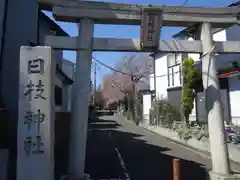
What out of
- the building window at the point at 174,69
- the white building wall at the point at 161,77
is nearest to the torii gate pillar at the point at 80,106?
the building window at the point at 174,69

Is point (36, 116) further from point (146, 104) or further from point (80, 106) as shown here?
point (146, 104)

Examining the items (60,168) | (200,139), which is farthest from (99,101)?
(60,168)

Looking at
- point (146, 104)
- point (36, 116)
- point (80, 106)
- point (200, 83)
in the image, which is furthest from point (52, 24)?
point (146, 104)

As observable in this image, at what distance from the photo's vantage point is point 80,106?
7.66 meters

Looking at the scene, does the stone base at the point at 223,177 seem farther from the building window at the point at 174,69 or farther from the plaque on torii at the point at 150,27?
the building window at the point at 174,69

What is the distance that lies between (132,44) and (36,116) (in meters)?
3.60

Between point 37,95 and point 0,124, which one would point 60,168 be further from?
point 37,95

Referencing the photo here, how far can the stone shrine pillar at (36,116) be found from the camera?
20.4 feet

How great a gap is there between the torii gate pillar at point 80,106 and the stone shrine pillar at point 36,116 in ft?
3.94

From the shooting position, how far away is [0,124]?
8.23 meters

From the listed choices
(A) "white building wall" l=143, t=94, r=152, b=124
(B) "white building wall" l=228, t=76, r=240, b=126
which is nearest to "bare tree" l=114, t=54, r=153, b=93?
(A) "white building wall" l=143, t=94, r=152, b=124

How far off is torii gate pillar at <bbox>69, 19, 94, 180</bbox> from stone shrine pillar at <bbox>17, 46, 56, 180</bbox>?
1.20 m

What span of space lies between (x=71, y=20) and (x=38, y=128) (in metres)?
3.62

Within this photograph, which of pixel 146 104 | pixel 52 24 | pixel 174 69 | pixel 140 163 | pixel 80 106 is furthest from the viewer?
pixel 146 104
